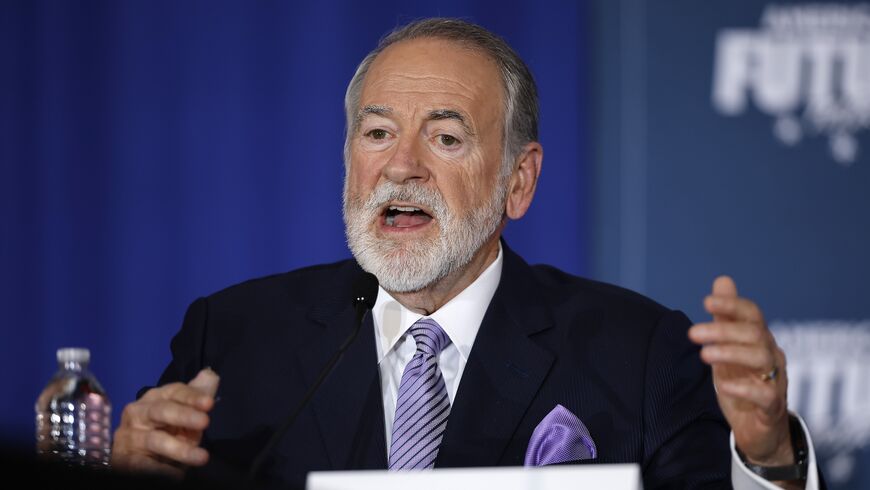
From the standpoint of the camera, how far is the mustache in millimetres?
2289

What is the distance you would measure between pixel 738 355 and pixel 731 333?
0.11 feet

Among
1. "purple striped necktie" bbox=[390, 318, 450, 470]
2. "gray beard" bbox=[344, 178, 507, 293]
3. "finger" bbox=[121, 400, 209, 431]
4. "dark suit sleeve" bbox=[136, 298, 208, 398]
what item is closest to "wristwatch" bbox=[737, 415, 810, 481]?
"purple striped necktie" bbox=[390, 318, 450, 470]

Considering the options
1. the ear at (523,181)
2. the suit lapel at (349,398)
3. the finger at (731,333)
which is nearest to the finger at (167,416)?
the suit lapel at (349,398)

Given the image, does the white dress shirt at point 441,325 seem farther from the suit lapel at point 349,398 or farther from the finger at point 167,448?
the finger at point 167,448

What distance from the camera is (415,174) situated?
2.30 meters

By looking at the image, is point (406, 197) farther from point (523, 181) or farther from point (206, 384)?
point (206, 384)

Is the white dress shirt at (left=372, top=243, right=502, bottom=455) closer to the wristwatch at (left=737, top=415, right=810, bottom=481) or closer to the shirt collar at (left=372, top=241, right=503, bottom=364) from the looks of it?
the shirt collar at (left=372, top=241, right=503, bottom=364)

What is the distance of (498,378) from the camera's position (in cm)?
220

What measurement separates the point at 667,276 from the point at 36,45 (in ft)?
6.71

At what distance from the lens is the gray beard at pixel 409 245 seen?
7.50 ft

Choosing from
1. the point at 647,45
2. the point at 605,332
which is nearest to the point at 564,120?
the point at 647,45

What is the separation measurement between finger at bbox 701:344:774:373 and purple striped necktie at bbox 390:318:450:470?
65 cm

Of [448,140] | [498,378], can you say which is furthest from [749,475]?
[448,140]

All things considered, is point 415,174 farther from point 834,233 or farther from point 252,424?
point 834,233
